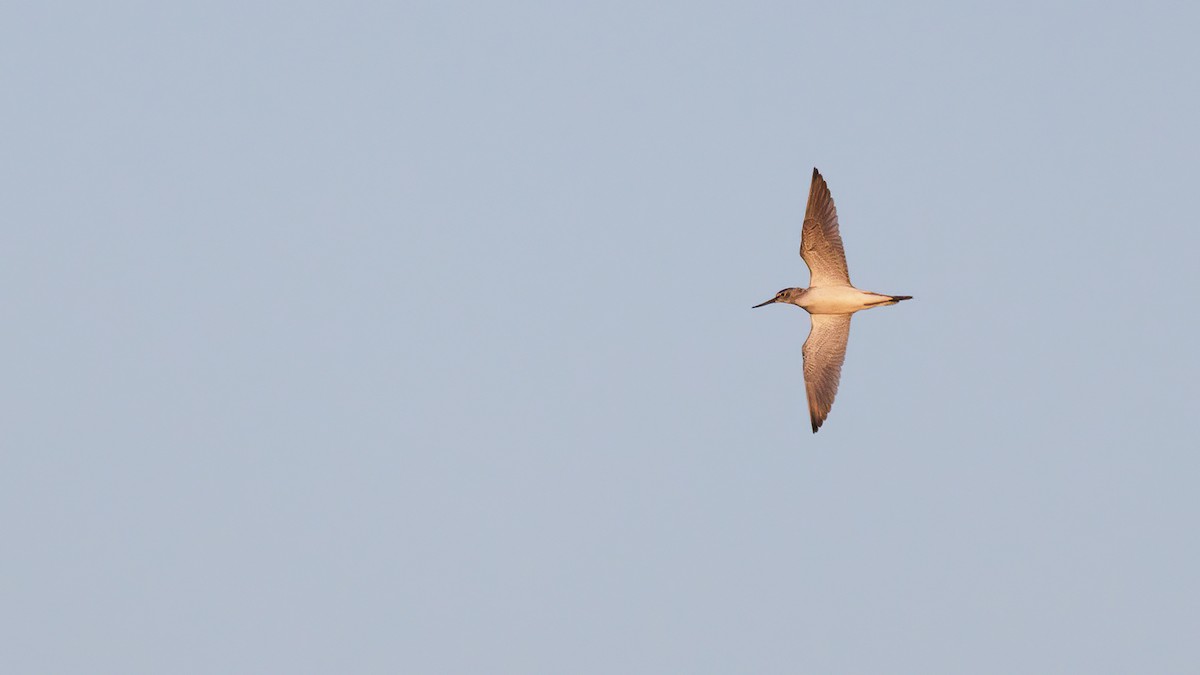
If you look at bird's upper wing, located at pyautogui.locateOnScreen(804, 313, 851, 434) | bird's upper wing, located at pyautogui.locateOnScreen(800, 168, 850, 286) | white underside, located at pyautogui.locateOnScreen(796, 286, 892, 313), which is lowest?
bird's upper wing, located at pyautogui.locateOnScreen(804, 313, 851, 434)

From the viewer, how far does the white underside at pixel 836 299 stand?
5125 centimetres

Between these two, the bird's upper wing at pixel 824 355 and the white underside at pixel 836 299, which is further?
the bird's upper wing at pixel 824 355

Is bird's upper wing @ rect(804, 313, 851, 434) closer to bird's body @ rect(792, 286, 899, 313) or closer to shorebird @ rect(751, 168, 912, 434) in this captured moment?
shorebird @ rect(751, 168, 912, 434)

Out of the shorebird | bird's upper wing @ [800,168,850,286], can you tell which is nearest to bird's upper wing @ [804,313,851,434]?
the shorebird

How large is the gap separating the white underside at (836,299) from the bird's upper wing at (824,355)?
526mm

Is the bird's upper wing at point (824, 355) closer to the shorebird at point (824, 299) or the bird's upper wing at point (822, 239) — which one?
the shorebird at point (824, 299)

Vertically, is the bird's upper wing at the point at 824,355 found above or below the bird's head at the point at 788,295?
below

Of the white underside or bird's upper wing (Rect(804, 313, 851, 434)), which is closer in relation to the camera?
the white underside

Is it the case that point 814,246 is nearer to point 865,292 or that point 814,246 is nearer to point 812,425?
point 865,292

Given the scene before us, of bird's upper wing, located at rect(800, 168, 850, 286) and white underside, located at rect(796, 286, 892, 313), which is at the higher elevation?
bird's upper wing, located at rect(800, 168, 850, 286)

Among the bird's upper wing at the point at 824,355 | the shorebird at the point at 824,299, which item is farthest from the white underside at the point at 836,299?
the bird's upper wing at the point at 824,355

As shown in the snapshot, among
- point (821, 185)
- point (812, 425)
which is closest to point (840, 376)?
point (812, 425)

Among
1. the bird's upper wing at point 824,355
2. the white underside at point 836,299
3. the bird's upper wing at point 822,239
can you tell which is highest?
the bird's upper wing at point 822,239

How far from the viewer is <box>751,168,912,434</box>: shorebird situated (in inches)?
2007
